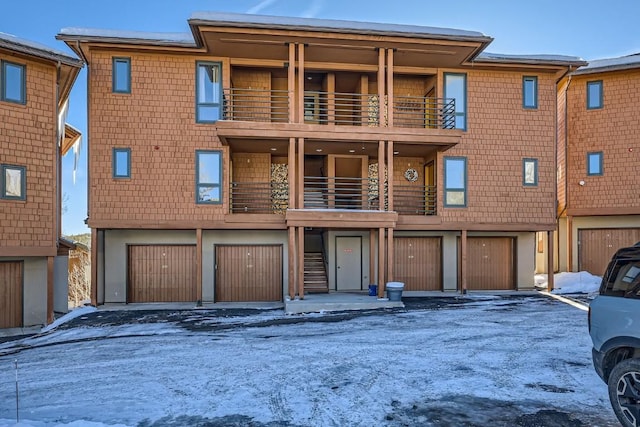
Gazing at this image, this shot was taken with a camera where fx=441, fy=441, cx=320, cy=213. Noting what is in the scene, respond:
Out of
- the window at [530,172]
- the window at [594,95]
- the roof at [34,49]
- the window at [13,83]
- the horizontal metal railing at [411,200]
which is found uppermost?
the window at [594,95]

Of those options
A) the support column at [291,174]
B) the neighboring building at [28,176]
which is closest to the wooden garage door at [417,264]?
the support column at [291,174]

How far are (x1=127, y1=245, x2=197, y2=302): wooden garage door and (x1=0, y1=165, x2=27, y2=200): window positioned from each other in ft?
12.5

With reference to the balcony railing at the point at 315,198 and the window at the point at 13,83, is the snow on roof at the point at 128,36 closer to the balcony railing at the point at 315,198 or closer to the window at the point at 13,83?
the window at the point at 13,83

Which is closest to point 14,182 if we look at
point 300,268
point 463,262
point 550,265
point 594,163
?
point 300,268

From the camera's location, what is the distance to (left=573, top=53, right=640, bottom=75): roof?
54.6ft

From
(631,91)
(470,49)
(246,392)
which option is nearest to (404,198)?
(470,49)

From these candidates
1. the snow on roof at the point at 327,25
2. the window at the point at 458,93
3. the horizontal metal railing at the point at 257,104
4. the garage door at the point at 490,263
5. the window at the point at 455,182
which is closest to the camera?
the snow on roof at the point at 327,25

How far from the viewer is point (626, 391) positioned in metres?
4.37

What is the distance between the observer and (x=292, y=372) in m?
6.87

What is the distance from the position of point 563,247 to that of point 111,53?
738 inches

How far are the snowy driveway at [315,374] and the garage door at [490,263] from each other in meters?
5.46

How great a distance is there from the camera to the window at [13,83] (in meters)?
11.6

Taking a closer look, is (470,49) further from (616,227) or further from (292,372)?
(292,372)

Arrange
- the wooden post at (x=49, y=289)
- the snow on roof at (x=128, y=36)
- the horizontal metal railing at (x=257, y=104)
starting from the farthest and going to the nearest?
the horizontal metal railing at (x=257, y=104)
the snow on roof at (x=128, y=36)
the wooden post at (x=49, y=289)
